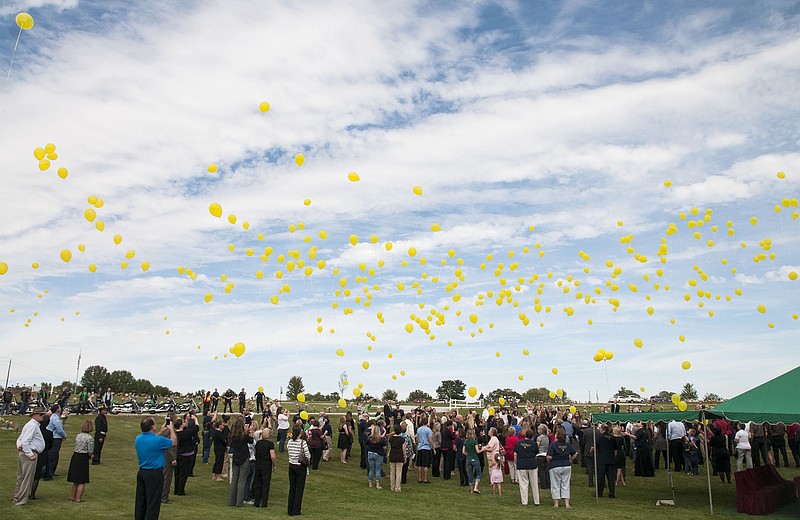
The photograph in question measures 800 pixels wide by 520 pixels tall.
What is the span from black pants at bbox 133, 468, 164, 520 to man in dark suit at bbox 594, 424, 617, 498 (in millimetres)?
8439

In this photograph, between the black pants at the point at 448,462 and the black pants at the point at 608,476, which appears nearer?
the black pants at the point at 608,476

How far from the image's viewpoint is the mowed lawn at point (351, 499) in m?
9.74

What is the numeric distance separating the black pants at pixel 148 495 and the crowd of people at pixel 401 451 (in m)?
0.01

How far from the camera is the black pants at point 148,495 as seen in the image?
747 centimetres

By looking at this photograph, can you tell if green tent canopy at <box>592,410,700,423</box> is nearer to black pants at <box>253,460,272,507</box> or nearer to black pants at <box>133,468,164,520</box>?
black pants at <box>253,460,272,507</box>

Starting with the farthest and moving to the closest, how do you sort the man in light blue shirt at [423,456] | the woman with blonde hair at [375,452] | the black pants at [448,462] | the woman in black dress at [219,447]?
the black pants at [448,462] < the man in light blue shirt at [423,456] < the woman with blonde hair at [375,452] < the woman in black dress at [219,447]

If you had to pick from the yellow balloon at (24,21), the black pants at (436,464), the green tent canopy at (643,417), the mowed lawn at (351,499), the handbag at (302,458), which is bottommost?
the mowed lawn at (351,499)

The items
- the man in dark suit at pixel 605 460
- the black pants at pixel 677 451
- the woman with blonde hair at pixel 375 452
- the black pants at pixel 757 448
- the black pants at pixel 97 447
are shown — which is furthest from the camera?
the black pants at pixel 677 451

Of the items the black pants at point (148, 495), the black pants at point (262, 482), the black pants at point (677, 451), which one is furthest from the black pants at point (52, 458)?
the black pants at point (677, 451)

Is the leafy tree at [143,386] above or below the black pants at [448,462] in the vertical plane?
above

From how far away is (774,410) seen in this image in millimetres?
9930

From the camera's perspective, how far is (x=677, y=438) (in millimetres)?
16359

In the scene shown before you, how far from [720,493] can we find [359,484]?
7.89 metres

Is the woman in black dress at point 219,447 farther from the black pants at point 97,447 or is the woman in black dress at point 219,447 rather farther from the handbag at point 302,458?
the handbag at point 302,458
